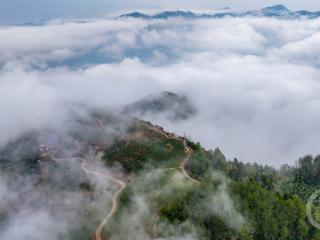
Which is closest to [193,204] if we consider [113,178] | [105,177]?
[113,178]

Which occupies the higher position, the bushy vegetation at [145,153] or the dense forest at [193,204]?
the dense forest at [193,204]

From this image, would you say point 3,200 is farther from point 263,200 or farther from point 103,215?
point 263,200

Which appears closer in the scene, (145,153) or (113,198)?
(113,198)

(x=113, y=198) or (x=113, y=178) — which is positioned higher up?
(x=113, y=198)

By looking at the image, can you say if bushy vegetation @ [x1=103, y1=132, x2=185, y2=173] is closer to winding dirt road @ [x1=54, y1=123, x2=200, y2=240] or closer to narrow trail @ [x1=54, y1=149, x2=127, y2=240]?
winding dirt road @ [x1=54, y1=123, x2=200, y2=240]

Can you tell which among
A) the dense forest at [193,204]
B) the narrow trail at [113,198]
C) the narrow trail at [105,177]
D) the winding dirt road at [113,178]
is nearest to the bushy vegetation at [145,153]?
the dense forest at [193,204]

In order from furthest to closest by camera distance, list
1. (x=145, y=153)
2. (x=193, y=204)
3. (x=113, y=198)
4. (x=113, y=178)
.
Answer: (x=145, y=153) < (x=113, y=178) < (x=113, y=198) < (x=193, y=204)

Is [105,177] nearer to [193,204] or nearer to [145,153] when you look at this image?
[145,153]

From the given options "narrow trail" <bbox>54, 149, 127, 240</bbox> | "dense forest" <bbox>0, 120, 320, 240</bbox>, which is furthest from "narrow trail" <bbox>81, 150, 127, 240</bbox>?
"dense forest" <bbox>0, 120, 320, 240</bbox>

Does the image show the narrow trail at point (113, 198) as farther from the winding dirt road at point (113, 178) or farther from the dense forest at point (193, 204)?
the dense forest at point (193, 204)

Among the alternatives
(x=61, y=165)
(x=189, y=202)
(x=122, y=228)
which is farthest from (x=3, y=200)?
(x=189, y=202)

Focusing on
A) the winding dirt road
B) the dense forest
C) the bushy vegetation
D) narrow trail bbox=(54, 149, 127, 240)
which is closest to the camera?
the dense forest

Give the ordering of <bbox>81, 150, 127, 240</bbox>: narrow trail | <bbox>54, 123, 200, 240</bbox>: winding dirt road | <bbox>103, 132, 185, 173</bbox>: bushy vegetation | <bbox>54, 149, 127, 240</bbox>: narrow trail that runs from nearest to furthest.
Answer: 1. <bbox>81, 150, 127, 240</bbox>: narrow trail
2. <bbox>54, 149, 127, 240</bbox>: narrow trail
3. <bbox>54, 123, 200, 240</bbox>: winding dirt road
4. <bbox>103, 132, 185, 173</bbox>: bushy vegetation
